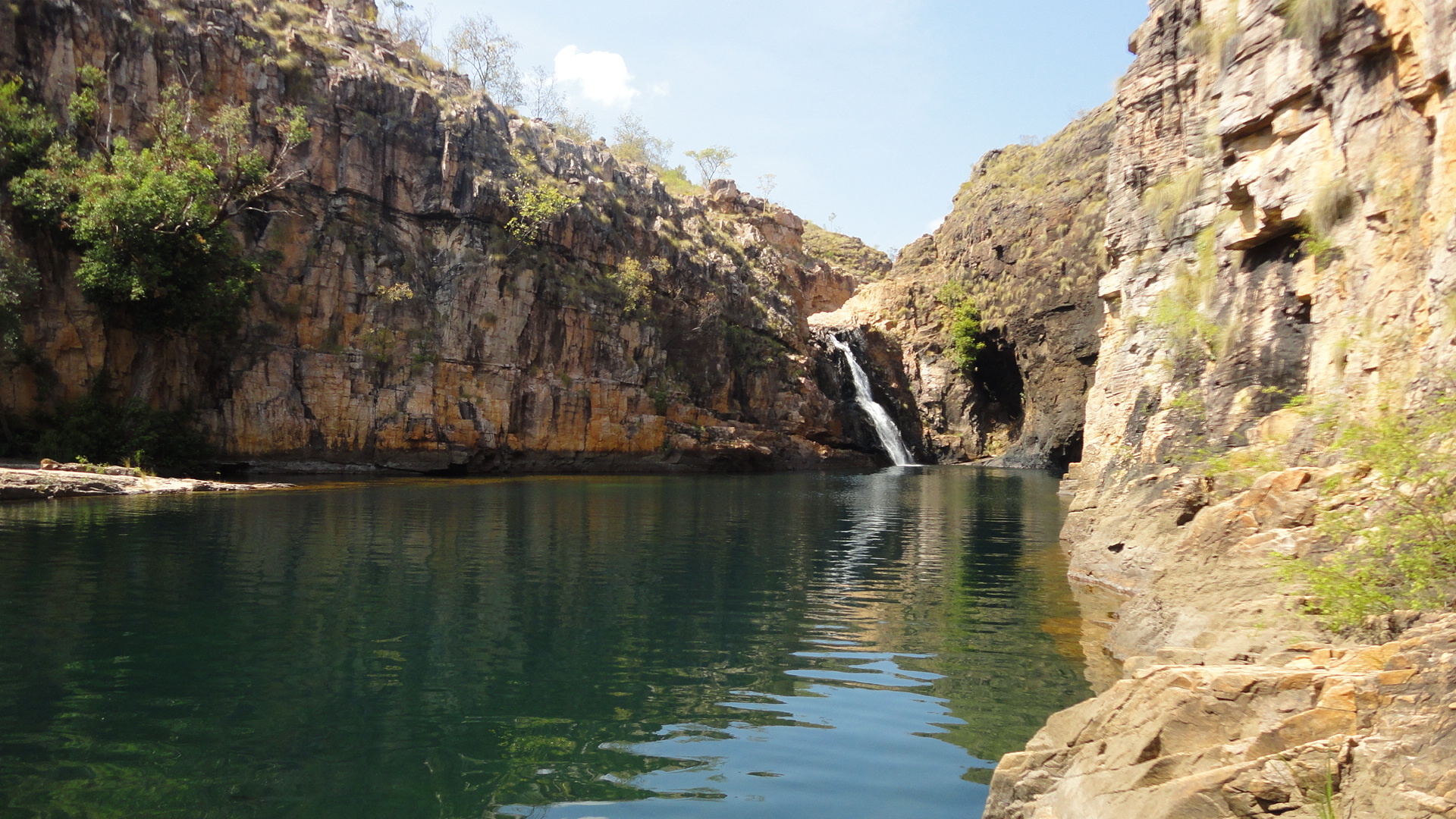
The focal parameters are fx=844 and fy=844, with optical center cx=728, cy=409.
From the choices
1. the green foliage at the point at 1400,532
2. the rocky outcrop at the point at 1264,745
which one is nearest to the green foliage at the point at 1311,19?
the green foliage at the point at 1400,532

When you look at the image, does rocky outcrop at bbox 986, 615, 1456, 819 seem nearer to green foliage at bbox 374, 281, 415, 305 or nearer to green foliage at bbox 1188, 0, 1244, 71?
green foliage at bbox 1188, 0, 1244, 71

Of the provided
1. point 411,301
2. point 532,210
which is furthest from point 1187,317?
point 532,210

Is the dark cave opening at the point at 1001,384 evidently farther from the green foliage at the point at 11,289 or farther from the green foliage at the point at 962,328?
the green foliage at the point at 11,289

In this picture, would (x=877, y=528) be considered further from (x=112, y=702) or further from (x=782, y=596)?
(x=112, y=702)

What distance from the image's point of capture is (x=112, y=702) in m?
9.05

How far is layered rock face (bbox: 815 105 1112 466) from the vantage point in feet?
188

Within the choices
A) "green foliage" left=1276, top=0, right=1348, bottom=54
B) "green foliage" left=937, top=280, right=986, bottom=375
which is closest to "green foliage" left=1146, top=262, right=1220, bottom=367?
"green foliage" left=1276, top=0, right=1348, bottom=54

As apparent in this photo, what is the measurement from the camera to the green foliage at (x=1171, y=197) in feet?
75.0

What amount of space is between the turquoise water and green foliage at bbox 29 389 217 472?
16.2 m

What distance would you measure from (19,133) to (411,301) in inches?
763

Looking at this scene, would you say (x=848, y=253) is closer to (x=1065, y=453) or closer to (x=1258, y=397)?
(x=1065, y=453)

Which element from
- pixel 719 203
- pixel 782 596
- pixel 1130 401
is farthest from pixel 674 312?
pixel 782 596

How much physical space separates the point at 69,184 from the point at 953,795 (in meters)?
44.4

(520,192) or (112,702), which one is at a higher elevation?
(520,192)
